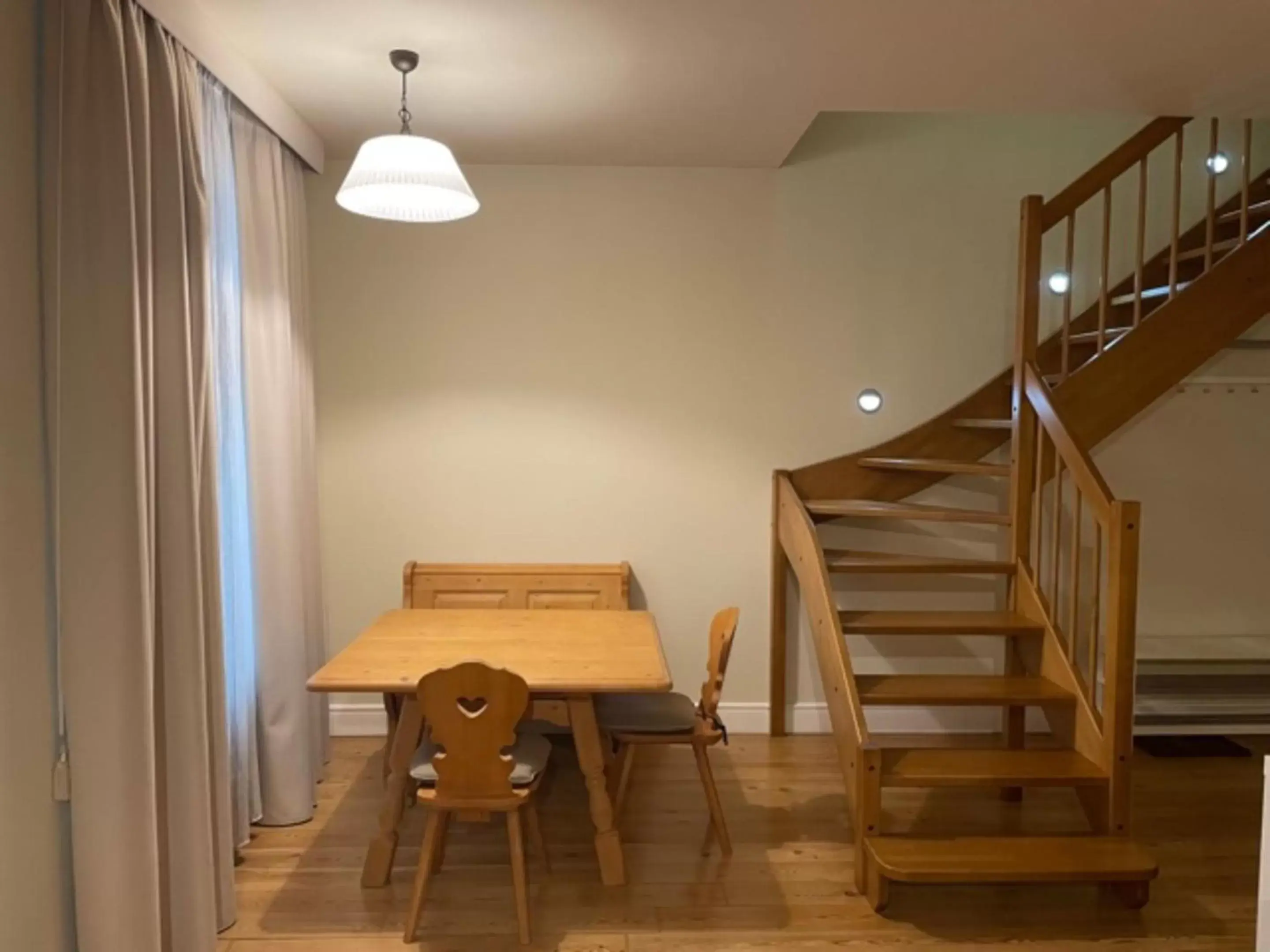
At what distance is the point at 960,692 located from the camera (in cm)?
319

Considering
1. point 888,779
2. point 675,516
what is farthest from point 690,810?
point 675,516

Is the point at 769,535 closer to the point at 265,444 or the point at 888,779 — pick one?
the point at 888,779

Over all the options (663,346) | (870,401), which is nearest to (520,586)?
(663,346)

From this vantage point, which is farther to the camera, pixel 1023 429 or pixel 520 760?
pixel 1023 429

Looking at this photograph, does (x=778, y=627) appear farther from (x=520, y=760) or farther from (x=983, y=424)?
(x=520, y=760)

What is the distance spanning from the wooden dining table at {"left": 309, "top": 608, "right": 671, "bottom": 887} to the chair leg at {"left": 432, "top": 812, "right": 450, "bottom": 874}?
0.14 meters

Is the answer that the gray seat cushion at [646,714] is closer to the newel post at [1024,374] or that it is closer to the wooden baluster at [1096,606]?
the wooden baluster at [1096,606]

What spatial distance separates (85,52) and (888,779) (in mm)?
2778

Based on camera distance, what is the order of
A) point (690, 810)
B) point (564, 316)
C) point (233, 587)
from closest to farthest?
point (233, 587)
point (690, 810)
point (564, 316)

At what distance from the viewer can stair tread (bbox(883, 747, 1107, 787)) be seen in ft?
9.48

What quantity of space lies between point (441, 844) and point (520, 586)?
1.43 m

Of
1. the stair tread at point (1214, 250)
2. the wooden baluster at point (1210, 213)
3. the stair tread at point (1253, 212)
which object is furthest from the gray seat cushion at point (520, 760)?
the stair tread at point (1253, 212)

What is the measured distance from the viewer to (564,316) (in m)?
4.13

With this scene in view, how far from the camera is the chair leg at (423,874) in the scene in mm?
2580
